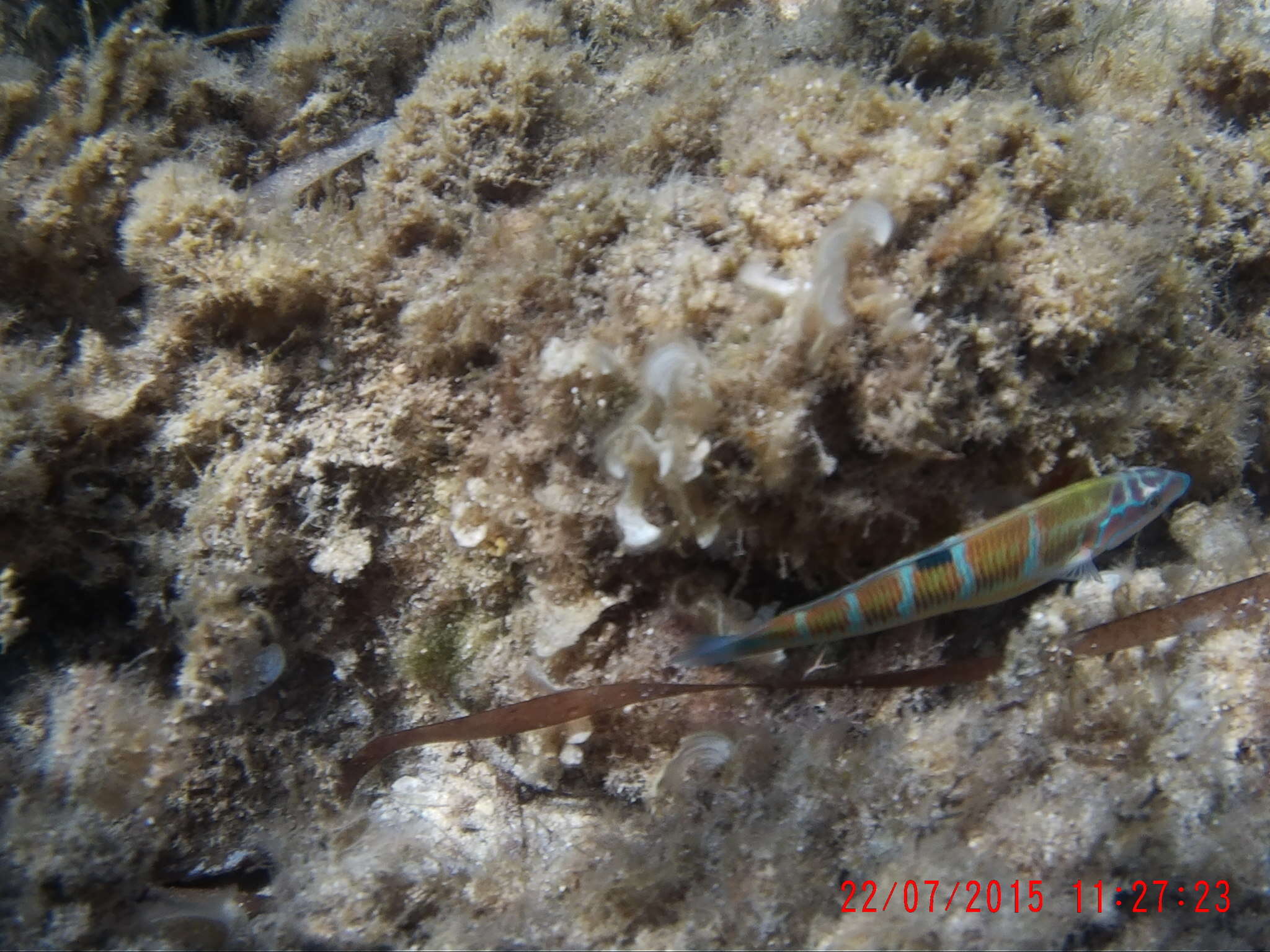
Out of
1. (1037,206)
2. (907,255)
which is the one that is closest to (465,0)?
(907,255)

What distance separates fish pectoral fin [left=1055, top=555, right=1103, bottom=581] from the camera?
2.32 m

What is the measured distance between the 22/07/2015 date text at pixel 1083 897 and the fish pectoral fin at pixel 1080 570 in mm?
945

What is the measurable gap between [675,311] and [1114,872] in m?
2.23

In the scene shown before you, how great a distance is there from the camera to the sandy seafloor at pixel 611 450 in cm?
215

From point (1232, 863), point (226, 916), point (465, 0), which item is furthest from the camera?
point (465, 0)

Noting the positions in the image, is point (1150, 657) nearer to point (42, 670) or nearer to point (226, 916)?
point (226, 916)

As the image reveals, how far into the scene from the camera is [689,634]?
8.19ft

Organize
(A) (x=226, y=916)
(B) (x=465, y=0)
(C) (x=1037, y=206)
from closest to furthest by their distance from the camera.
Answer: (C) (x=1037, y=206) < (A) (x=226, y=916) < (B) (x=465, y=0)

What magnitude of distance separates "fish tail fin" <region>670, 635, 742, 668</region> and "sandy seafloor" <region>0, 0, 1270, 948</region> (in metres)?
0.18

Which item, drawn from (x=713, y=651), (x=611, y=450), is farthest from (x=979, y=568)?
(x=611, y=450)
